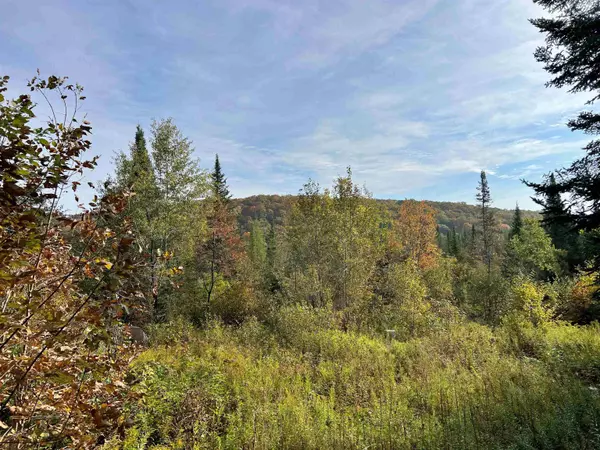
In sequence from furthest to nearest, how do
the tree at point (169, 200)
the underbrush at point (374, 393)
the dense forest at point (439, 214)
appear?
1. the dense forest at point (439, 214)
2. the tree at point (169, 200)
3. the underbrush at point (374, 393)

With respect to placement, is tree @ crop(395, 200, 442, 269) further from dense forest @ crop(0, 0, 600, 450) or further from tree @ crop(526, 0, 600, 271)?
tree @ crop(526, 0, 600, 271)

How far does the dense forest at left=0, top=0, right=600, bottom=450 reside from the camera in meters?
1.60

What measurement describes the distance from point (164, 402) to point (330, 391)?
113 inches

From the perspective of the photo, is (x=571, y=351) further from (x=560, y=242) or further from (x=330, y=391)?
(x=560, y=242)

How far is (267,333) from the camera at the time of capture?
1029 cm

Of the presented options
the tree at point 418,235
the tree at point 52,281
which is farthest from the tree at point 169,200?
the tree at point 418,235

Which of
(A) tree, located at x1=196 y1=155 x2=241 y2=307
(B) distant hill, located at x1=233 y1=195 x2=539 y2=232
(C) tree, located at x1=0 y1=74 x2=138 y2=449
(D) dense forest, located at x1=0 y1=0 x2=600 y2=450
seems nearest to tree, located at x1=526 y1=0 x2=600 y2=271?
(D) dense forest, located at x1=0 y1=0 x2=600 y2=450

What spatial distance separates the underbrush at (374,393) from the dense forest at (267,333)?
4cm

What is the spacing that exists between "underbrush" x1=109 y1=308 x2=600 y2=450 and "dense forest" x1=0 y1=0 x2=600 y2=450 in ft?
0.12

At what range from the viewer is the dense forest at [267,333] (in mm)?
1596

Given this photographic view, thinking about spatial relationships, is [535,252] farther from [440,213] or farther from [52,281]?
[440,213]

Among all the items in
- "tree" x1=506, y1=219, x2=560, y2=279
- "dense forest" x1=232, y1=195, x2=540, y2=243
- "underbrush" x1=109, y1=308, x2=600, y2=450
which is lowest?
"underbrush" x1=109, y1=308, x2=600, y2=450

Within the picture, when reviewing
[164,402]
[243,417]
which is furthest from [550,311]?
[164,402]

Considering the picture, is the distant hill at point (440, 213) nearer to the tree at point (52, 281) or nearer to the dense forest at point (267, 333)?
the dense forest at point (267, 333)
